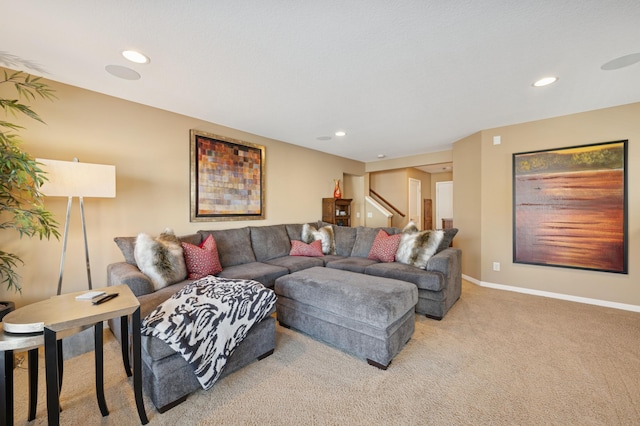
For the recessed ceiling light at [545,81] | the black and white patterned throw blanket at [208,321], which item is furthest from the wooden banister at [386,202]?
the black and white patterned throw blanket at [208,321]

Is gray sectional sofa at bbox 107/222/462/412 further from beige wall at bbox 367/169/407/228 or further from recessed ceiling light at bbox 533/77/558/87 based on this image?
beige wall at bbox 367/169/407/228

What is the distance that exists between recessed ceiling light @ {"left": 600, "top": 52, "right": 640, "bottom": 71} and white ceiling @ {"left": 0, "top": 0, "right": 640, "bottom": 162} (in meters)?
0.07

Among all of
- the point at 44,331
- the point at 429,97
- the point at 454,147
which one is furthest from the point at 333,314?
the point at 454,147

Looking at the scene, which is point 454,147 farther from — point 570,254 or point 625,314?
point 625,314

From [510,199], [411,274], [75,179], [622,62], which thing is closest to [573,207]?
[510,199]

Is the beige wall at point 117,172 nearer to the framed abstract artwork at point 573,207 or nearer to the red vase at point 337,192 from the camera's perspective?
the red vase at point 337,192

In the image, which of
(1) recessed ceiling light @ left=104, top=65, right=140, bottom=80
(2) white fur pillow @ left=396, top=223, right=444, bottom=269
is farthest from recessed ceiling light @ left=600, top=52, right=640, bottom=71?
(1) recessed ceiling light @ left=104, top=65, right=140, bottom=80

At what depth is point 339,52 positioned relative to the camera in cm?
190

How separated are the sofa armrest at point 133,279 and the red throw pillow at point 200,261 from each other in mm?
449

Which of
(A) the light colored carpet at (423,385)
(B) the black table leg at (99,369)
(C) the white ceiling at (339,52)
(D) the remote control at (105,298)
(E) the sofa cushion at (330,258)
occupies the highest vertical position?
(C) the white ceiling at (339,52)

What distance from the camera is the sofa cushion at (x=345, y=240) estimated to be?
4.14m

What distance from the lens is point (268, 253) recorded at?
12.2 feet

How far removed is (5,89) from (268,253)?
9.68ft

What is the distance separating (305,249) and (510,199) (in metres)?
3.08
